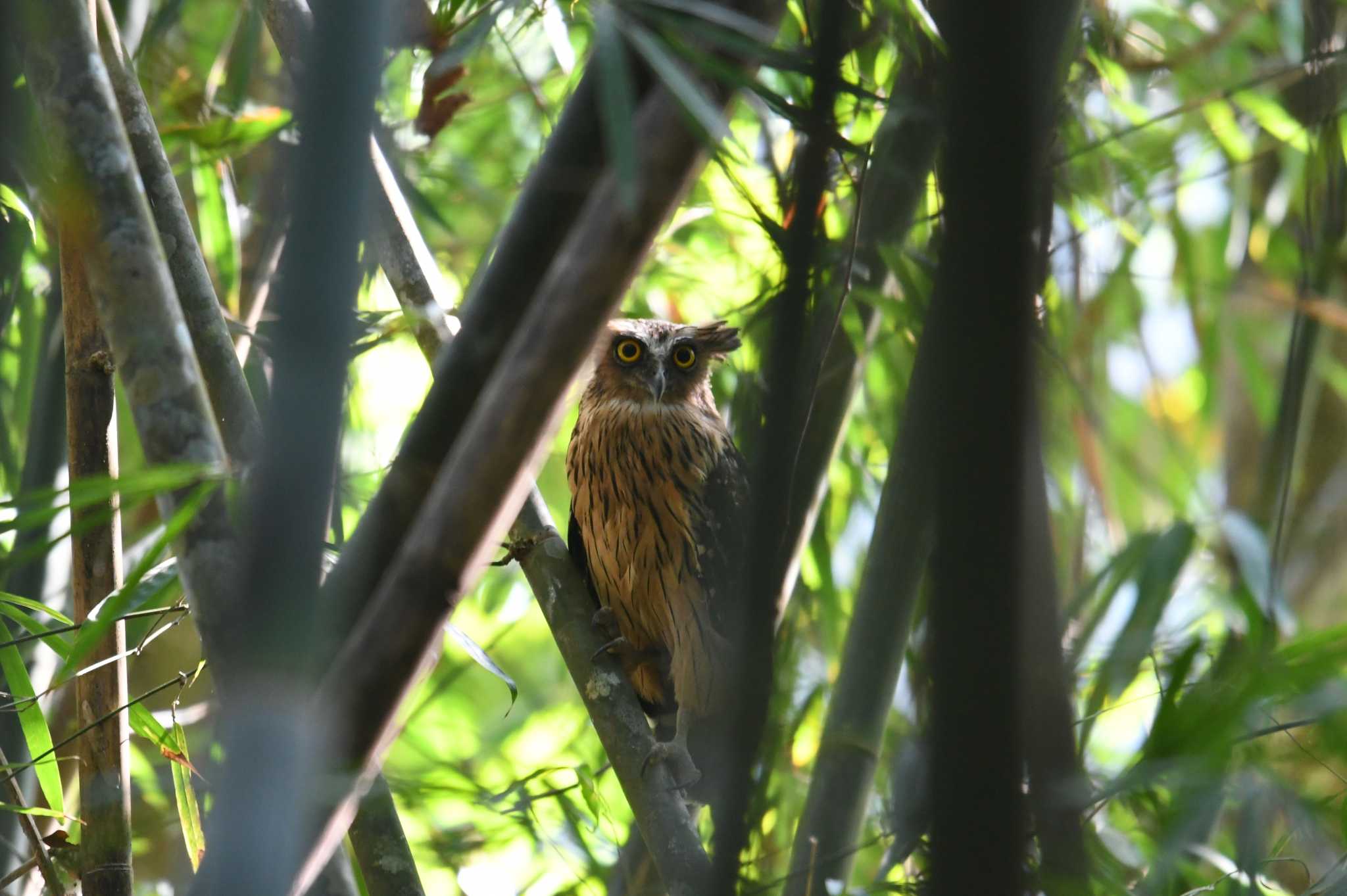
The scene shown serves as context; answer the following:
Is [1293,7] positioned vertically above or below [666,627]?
above

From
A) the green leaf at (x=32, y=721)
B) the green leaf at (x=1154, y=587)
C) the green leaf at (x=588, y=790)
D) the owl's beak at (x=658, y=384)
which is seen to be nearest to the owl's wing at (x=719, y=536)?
the owl's beak at (x=658, y=384)

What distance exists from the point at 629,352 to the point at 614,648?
1.05 m

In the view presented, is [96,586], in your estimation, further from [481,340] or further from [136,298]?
[481,340]

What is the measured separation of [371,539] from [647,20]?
2.10ft

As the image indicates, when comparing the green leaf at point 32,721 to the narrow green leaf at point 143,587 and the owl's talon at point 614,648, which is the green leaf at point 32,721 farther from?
the owl's talon at point 614,648

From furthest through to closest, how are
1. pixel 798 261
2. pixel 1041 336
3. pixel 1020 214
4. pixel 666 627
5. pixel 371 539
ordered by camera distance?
pixel 666 627 → pixel 1041 336 → pixel 371 539 → pixel 798 261 → pixel 1020 214

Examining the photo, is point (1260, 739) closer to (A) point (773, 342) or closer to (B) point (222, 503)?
(A) point (773, 342)

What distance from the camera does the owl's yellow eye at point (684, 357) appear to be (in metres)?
3.02

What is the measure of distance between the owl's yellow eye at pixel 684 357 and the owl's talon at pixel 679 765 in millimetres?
1041

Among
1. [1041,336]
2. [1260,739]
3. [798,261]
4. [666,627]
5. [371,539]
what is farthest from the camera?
[666,627]

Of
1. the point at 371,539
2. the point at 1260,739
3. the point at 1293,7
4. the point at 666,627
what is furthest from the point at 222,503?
the point at 1293,7

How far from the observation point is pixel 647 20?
4.21ft

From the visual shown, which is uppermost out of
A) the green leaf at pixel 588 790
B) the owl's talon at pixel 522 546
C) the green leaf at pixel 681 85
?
the green leaf at pixel 681 85

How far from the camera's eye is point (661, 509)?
9.34 ft
